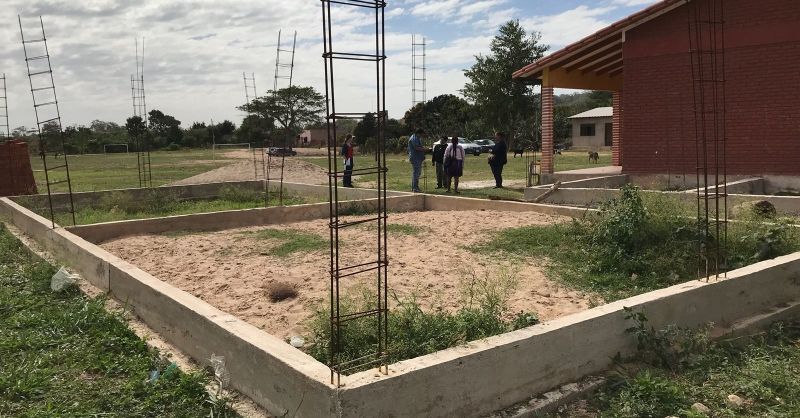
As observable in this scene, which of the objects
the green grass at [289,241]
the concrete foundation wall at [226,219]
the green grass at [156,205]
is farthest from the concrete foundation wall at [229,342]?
the green grass at [156,205]

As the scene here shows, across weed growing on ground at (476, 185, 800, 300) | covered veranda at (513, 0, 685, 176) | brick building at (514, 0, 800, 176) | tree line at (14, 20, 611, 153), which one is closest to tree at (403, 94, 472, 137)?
tree line at (14, 20, 611, 153)

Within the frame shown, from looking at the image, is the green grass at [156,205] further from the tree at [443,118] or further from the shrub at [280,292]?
the tree at [443,118]

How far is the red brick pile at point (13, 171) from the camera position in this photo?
51.9 ft

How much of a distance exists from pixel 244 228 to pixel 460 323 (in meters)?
6.97

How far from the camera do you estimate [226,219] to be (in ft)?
34.6

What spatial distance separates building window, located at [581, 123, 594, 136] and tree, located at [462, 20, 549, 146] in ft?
16.5

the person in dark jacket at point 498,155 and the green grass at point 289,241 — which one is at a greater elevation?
the person in dark jacket at point 498,155

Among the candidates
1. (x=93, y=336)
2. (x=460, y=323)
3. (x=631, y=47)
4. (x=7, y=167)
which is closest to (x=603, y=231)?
(x=460, y=323)

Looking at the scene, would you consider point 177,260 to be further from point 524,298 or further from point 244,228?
point 524,298

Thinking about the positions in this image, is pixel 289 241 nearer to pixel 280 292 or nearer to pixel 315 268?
pixel 315 268

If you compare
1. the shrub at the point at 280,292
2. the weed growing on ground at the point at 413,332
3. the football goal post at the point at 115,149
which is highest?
the football goal post at the point at 115,149

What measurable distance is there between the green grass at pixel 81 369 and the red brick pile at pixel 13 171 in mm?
11769

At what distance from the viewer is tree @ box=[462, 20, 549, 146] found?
156 feet

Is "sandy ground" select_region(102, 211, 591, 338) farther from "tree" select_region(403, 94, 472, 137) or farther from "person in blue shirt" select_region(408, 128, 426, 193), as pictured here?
"tree" select_region(403, 94, 472, 137)
